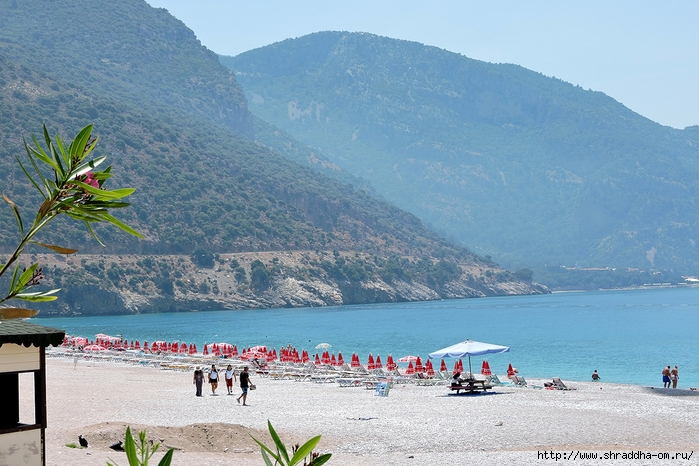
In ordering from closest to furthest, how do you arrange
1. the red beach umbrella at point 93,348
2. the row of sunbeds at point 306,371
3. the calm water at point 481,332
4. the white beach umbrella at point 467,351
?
the white beach umbrella at point 467,351 < the row of sunbeds at point 306,371 < the red beach umbrella at point 93,348 < the calm water at point 481,332

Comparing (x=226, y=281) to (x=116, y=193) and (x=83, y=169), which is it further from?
(x=116, y=193)

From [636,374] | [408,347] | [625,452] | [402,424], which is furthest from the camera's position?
[408,347]

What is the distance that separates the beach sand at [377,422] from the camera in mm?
16938

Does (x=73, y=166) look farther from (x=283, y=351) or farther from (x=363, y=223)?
(x=363, y=223)

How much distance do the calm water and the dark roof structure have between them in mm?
39321

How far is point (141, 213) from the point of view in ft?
457

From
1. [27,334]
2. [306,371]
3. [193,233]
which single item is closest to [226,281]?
[193,233]

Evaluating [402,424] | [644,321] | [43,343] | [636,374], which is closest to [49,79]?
[644,321]

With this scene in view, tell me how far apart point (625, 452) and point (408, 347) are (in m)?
56.3

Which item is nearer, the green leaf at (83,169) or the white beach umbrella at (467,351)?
the green leaf at (83,169)

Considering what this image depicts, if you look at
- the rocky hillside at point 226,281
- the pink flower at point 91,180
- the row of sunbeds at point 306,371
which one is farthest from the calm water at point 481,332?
the pink flower at point 91,180

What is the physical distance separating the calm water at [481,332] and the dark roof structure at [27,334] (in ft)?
129

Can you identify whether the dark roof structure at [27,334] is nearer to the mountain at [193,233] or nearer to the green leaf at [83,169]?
the green leaf at [83,169]

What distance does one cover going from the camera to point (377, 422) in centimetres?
2145
